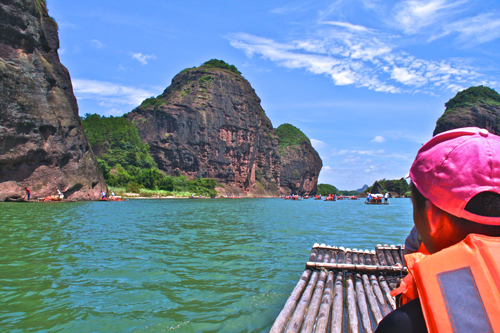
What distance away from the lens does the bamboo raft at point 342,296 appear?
3.89 meters

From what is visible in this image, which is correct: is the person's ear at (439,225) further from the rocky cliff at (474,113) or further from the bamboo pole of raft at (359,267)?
the rocky cliff at (474,113)

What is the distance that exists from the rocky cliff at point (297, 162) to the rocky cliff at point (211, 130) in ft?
47.8

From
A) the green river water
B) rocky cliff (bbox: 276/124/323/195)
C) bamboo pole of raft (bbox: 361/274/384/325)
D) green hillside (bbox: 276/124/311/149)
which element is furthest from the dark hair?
green hillside (bbox: 276/124/311/149)

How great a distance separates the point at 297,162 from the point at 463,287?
406 ft

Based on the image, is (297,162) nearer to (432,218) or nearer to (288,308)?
(288,308)

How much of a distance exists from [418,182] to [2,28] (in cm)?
3920

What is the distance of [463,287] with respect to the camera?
97 centimetres

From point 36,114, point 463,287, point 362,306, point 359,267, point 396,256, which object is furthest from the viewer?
point 36,114

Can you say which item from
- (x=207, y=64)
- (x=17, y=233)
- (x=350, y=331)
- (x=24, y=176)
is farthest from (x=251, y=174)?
(x=350, y=331)

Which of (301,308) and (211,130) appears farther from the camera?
(211,130)

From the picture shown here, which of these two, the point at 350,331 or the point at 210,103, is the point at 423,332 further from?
the point at 210,103

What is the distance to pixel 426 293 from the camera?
1.04 m

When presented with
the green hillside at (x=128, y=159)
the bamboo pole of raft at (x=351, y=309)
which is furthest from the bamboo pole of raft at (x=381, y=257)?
the green hillside at (x=128, y=159)

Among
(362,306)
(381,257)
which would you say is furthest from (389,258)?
(362,306)
